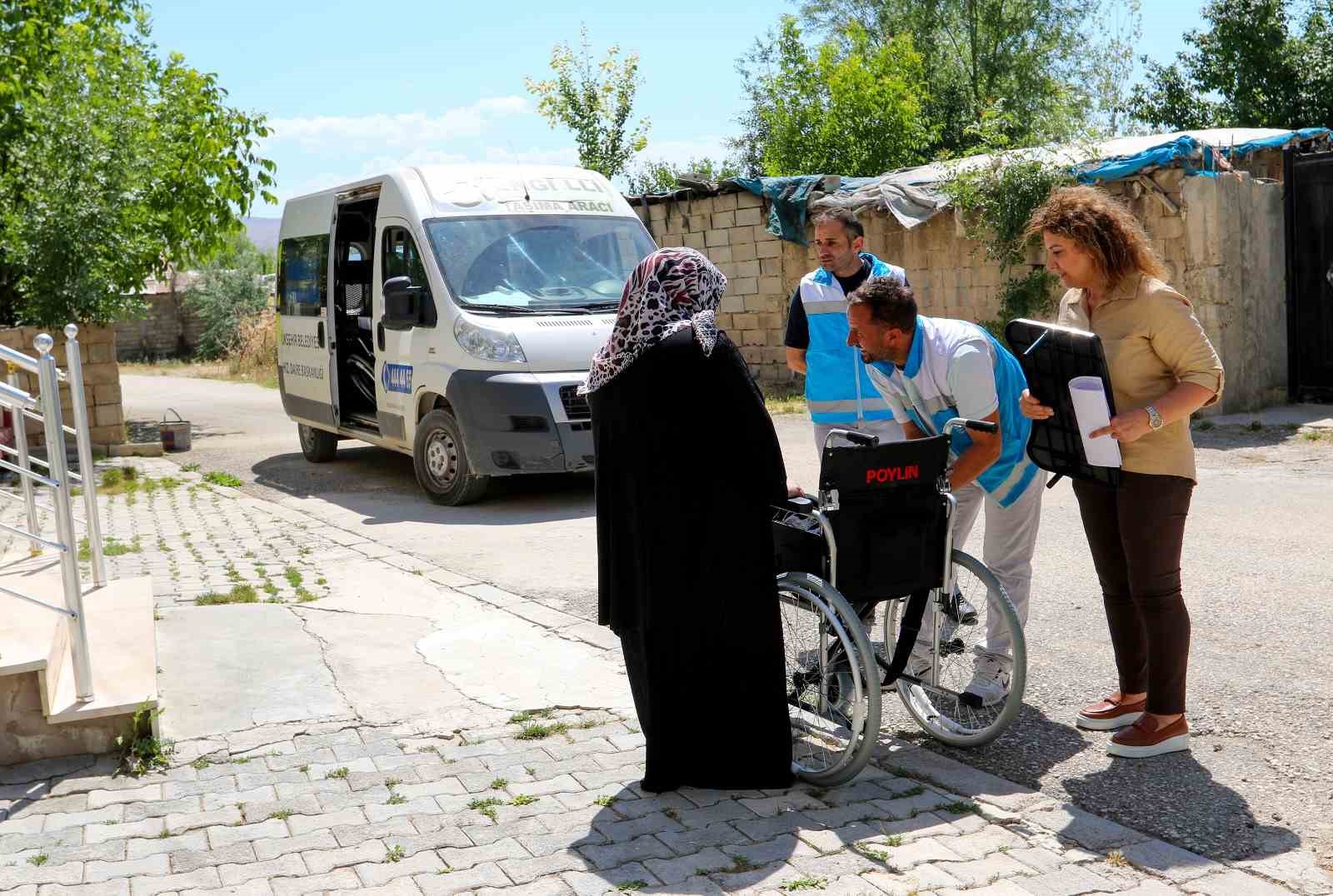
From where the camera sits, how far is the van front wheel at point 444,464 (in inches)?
393

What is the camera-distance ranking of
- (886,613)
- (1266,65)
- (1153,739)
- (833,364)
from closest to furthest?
1. (1153,739)
2. (886,613)
3. (833,364)
4. (1266,65)

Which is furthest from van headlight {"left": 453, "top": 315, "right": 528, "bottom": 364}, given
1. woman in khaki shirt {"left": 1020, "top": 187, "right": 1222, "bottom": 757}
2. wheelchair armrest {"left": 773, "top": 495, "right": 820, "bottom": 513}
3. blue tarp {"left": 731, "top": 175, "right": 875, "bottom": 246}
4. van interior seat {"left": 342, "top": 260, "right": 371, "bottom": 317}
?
blue tarp {"left": 731, "top": 175, "right": 875, "bottom": 246}

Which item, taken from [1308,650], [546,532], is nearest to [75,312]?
[546,532]

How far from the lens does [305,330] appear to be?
1270 cm

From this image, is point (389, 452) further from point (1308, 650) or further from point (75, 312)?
point (1308, 650)

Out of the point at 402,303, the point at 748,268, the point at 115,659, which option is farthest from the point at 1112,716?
the point at 748,268

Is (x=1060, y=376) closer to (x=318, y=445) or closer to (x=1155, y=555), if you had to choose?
(x=1155, y=555)

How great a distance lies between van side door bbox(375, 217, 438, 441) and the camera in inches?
403

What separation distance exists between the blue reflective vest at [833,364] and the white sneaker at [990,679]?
1377 millimetres

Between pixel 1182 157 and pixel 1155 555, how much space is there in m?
9.33

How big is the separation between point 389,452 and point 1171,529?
35.9 ft

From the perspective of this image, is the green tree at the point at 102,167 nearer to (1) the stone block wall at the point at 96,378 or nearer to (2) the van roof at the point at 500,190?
(1) the stone block wall at the point at 96,378

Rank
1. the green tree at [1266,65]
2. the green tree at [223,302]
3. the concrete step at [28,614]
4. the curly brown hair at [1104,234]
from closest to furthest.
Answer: the curly brown hair at [1104,234] → the concrete step at [28,614] → the green tree at [1266,65] → the green tree at [223,302]

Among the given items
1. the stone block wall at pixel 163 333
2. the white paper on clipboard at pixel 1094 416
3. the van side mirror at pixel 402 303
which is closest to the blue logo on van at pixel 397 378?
the van side mirror at pixel 402 303
